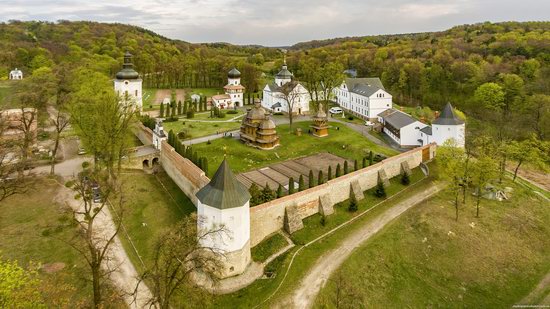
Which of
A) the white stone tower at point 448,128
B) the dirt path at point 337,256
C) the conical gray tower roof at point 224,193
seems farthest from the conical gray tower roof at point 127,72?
the white stone tower at point 448,128

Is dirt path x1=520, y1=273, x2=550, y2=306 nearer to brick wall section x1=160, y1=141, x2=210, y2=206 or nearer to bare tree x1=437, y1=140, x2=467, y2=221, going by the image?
bare tree x1=437, y1=140, x2=467, y2=221

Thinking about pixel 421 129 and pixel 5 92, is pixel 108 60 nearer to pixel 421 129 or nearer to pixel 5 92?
pixel 5 92

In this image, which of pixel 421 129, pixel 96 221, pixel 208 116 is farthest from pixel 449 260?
Result: pixel 208 116

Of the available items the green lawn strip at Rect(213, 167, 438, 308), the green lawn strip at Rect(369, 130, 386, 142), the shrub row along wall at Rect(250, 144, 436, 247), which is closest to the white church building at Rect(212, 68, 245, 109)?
the green lawn strip at Rect(369, 130, 386, 142)

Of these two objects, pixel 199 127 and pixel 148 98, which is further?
pixel 148 98

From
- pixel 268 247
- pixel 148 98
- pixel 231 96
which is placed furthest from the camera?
pixel 148 98

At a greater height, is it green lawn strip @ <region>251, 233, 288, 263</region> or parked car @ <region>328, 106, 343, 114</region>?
parked car @ <region>328, 106, 343, 114</region>
